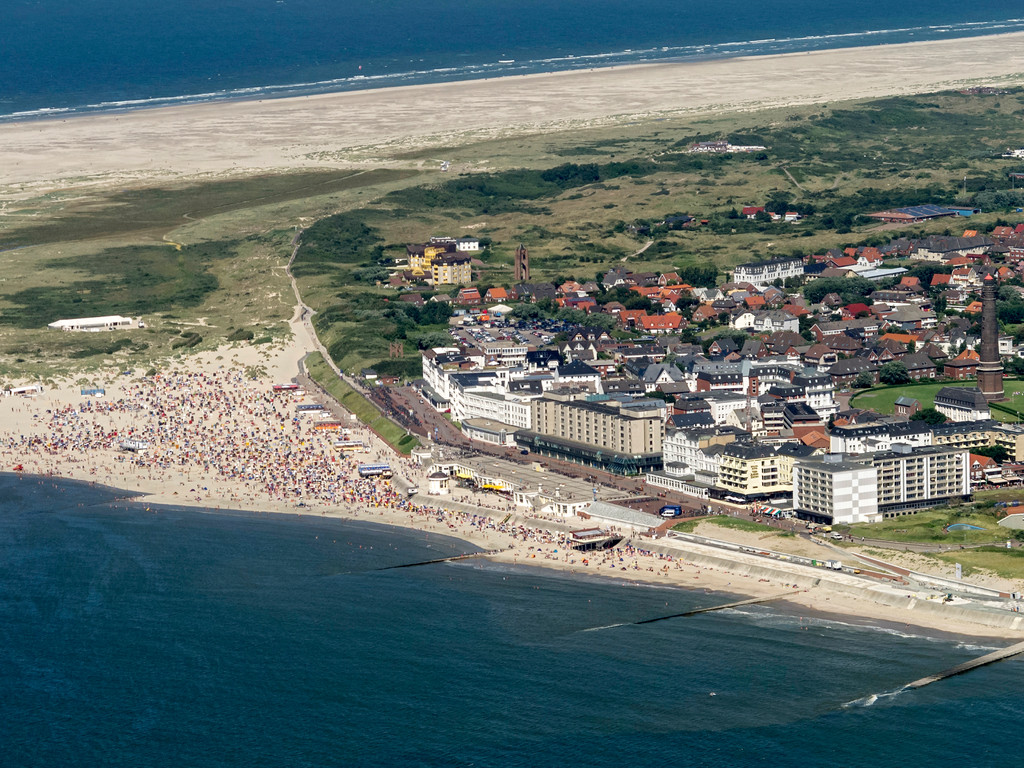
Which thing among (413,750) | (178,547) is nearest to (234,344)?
(178,547)

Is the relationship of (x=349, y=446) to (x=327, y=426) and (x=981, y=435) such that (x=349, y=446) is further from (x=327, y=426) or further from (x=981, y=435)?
(x=981, y=435)

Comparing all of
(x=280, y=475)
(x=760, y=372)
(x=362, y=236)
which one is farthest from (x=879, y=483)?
(x=362, y=236)

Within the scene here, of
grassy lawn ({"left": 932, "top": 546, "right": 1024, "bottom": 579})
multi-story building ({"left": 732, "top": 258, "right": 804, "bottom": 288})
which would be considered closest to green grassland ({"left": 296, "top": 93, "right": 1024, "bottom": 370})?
multi-story building ({"left": 732, "top": 258, "right": 804, "bottom": 288})

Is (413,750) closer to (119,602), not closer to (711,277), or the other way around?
(119,602)

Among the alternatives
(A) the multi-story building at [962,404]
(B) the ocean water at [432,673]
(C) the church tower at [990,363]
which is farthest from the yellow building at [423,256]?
(B) the ocean water at [432,673]

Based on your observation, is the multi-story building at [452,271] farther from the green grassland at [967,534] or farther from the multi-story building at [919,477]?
the green grassland at [967,534]

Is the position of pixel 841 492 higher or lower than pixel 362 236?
lower
